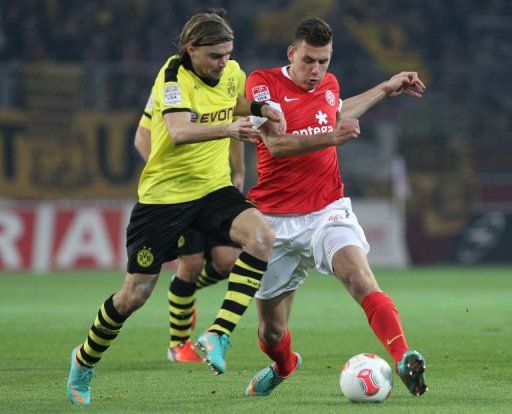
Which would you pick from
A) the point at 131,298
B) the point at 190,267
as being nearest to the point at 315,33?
the point at 131,298

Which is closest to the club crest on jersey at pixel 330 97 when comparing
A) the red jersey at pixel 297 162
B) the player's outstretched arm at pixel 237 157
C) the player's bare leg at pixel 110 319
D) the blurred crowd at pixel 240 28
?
the red jersey at pixel 297 162

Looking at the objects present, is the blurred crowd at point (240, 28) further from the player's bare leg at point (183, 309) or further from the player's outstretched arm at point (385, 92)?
the player's outstretched arm at point (385, 92)

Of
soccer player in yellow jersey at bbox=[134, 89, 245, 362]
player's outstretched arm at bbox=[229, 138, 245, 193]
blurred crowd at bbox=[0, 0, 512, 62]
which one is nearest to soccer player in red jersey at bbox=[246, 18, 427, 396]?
player's outstretched arm at bbox=[229, 138, 245, 193]

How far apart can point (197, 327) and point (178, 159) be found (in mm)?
4122

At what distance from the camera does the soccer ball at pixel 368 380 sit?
5.56 meters

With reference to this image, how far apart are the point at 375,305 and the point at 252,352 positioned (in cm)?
292

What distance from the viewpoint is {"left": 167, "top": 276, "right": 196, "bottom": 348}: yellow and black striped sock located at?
8062mm

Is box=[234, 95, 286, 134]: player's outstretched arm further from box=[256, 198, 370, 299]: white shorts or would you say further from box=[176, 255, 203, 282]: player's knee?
box=[176, 255, 203, 282]: player's knee

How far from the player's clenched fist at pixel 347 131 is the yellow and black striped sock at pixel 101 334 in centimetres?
149

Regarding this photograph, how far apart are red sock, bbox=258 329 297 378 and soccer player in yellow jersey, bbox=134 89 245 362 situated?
1.71 m

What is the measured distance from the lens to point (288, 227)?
20.3ft

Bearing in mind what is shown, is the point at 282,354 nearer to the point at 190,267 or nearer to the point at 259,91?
the point at 259,91

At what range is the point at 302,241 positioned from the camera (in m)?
6.12


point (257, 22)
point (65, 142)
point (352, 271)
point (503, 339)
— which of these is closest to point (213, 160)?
point (352, 271)
